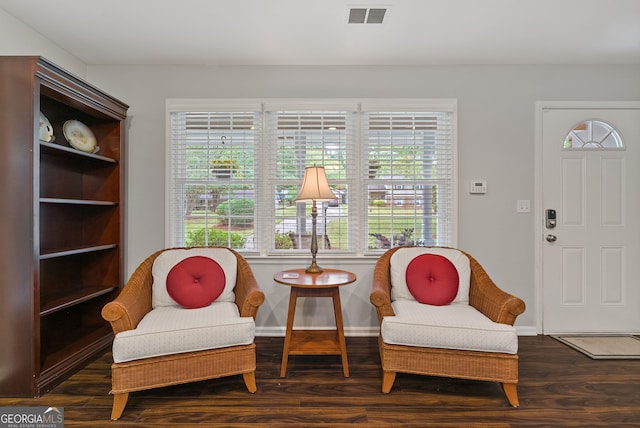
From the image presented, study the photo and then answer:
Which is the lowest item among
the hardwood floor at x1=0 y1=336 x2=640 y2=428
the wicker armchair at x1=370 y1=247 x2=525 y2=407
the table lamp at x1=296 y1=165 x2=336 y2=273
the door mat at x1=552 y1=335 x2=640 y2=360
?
the hardwood floor at x1=0 y1=336 x2=640 y2=428

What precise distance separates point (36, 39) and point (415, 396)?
11.7 ft

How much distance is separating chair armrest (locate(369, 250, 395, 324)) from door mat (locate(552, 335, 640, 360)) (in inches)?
64.8

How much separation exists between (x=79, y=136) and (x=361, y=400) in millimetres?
2712

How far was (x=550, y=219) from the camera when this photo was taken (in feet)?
9.47

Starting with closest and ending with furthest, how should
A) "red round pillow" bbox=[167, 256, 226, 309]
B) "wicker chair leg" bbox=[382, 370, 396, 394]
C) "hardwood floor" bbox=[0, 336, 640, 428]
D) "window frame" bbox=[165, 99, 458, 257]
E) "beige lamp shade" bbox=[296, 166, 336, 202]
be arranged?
"hardwood floor" bbox=[0, 336, 640, 428]
"wicker chair leg" bbox=[382, 370, 396, 394]
"red round pillow" bbox=[167, 256, 226, 309]
"beige lamp shade" bbox=[296, 166, 336, 202]
"window frame" bbox=[165, 99, 458, 257]

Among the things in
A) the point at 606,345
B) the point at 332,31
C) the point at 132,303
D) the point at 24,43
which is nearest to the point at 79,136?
the point at 24,43

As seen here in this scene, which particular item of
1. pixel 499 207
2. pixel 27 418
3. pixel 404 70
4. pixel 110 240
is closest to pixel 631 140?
pixel 499 207

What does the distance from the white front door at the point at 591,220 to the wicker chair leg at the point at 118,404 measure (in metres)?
3.25

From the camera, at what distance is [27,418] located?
1.74m

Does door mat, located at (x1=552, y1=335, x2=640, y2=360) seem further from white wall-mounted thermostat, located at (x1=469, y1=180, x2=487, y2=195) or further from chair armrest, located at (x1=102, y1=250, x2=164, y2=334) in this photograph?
chair armrest, located at (x1=102, y1=250, x2=164, y2=334)

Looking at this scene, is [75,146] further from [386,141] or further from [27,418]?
[386,141]

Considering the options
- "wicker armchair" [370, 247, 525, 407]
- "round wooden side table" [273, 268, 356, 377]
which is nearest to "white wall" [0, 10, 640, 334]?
"round wooden side table" [273, 268, 356, 377]

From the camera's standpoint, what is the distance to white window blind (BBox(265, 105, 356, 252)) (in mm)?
2871

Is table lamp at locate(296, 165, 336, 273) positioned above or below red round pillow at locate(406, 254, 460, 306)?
above
